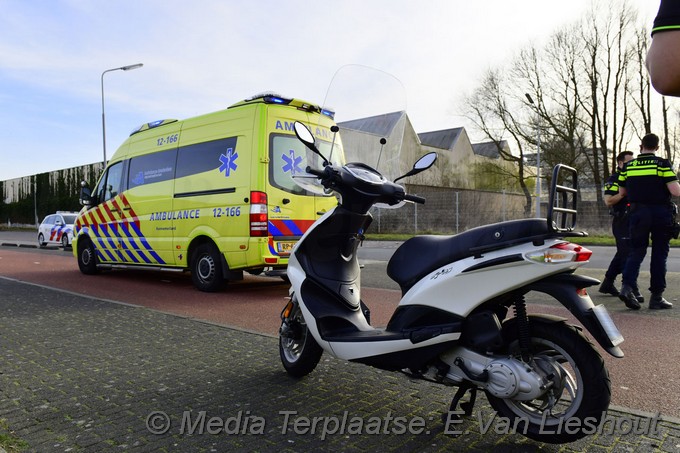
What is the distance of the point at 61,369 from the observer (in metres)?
4.20

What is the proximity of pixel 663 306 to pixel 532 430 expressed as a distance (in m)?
4.52

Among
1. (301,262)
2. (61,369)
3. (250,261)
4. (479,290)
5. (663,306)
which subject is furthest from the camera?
(250,261)

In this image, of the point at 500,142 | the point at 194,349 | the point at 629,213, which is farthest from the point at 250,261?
the point at 500,142

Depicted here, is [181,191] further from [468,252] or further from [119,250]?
[468,252]

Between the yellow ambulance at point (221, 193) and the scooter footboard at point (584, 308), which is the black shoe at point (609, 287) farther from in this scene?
the scooter footboard at point (584, 308)

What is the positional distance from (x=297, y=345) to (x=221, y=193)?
4.67 metres

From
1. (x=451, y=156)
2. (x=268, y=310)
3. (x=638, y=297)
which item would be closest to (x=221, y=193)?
(x=268, y=310)

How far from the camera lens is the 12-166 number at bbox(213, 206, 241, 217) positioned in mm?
7984

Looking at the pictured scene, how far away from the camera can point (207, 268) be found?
849 cm

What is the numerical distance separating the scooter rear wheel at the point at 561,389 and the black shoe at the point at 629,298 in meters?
4.14

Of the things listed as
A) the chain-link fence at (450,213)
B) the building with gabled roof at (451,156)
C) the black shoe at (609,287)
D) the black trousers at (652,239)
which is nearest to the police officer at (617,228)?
the black shoe at (609,287)

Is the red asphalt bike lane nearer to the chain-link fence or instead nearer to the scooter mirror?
the scooter mirror

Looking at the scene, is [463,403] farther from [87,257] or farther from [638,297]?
[87,257]

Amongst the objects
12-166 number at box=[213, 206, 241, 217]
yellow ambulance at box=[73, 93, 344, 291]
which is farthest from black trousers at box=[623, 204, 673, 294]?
12-166 number at box=[213, 206, 241, 217]
